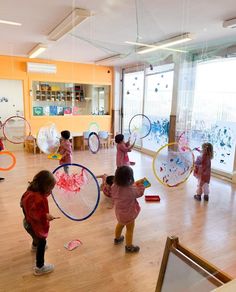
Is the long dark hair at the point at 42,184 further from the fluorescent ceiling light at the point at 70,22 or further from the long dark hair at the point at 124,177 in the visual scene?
the fluorescent ceiling light at the point at 70,22

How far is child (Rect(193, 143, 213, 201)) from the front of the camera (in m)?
3.59

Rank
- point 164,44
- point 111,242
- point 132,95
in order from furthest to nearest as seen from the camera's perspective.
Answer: point 132,95 < point 164,44 < point 111,242

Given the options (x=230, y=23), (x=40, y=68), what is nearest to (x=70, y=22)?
(x=230, y=23)

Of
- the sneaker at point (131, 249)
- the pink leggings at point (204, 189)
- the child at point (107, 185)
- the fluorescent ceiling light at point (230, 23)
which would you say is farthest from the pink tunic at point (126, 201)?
the fluorescent ceiling light at point (230, 23)

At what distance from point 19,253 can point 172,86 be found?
464 cm

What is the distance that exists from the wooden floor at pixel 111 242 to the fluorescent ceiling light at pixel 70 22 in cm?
252

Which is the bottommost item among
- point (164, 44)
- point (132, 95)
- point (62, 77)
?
point (132, 95)

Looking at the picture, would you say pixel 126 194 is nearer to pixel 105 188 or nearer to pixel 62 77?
pixel 105 188

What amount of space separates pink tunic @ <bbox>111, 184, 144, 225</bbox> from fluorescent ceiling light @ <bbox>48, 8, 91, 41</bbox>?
219 cm

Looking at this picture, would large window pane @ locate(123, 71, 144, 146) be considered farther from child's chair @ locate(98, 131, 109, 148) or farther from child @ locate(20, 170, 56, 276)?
child @ locate(20, 170, 56, 276)

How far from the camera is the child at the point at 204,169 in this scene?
141 inches

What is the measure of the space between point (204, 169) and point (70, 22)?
113 inches

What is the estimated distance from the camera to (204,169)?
3648 millimetres

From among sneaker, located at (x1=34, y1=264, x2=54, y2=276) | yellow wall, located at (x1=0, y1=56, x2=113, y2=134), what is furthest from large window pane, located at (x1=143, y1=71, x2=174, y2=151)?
sneaker, located at (x1=34, y1=264, x2=54, y2=276)
